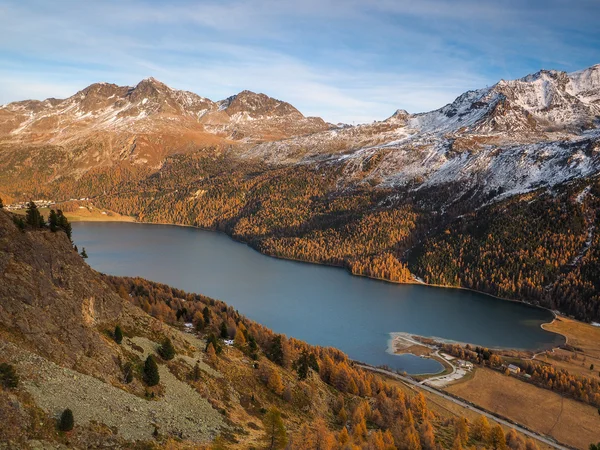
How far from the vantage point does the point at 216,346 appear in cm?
6525

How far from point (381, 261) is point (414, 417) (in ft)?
411

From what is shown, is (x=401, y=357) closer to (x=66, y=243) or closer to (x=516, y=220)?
(x=66, y=243)

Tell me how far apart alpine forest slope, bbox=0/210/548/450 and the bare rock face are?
0.12 metres

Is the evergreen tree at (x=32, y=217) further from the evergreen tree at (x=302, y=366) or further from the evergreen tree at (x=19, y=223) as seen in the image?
the evergreen tree at (x=302, y=366)

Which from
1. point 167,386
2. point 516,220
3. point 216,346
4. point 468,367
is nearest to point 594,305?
point 516,220

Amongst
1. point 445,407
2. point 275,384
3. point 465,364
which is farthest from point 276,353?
point 465,364

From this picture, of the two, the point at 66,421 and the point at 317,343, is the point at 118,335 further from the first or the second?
the point at 317,343

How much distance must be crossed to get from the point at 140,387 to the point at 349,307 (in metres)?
106

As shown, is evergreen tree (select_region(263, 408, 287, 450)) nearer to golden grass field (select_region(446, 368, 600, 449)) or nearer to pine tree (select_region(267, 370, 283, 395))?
pine tree (select_region(267, 370, 283, 395))

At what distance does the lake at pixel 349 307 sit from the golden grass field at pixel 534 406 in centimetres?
1078

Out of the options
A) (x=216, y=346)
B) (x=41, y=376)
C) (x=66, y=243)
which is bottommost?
(x=216, y=346)

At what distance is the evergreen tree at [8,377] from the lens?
31.0 meters

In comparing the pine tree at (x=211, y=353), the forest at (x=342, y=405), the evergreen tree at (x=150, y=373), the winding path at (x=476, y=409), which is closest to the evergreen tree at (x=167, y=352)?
the evergreen tree at (x=150, y=373)

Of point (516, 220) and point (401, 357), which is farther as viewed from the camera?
point (516, 220)
